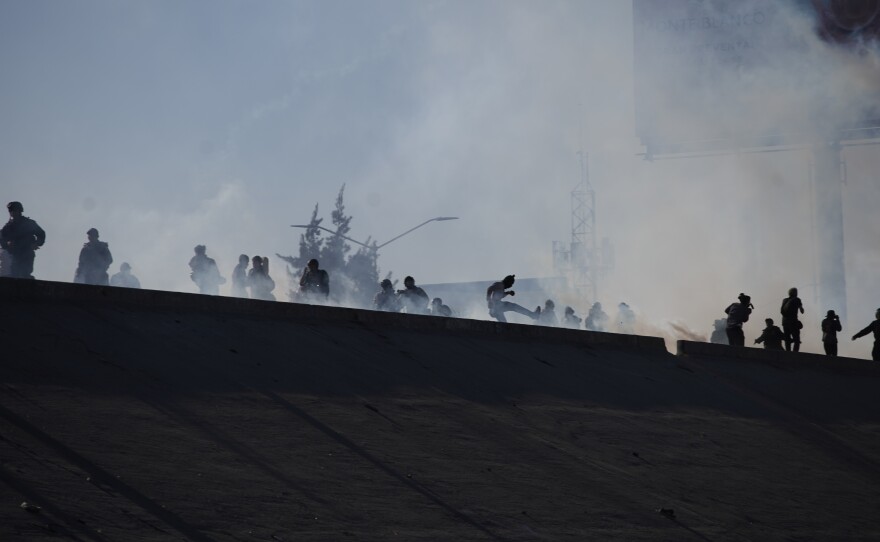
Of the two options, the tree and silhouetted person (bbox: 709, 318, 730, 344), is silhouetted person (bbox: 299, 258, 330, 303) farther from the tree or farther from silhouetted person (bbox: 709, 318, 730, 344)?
the tree

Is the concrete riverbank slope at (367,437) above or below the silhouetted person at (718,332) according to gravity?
below

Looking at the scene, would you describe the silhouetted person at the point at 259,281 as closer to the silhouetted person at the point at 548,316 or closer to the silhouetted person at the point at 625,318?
the silhouetted person at the point at 548,316

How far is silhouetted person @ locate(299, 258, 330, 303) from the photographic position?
20.8 meters

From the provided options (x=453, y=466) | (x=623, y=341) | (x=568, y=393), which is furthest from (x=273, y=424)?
(x=623, y=341)

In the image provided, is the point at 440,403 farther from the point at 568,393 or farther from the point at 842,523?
the point at 842,523

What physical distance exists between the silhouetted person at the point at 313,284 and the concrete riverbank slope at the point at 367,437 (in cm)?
485

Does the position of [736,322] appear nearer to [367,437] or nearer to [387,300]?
[387,300]

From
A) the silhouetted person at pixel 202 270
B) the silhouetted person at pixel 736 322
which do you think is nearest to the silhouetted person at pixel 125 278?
the silhouetted person at pixel 202 270

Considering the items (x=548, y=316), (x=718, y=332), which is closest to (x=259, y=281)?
(x=548, y=316)

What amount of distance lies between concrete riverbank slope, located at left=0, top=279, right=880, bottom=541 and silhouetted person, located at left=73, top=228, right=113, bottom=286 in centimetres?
526

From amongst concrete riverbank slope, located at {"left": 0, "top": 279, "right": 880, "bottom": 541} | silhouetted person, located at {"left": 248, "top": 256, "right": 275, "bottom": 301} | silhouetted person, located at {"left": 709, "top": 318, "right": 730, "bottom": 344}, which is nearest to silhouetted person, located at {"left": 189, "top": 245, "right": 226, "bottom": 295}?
silhouetted person, located at {"left": 248, "top": 256, "right": 275, "bottom": 301}

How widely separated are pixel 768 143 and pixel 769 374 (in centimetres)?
2581

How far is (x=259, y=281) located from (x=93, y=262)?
3.36 meters

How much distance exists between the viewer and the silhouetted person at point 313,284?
20.8 metres
